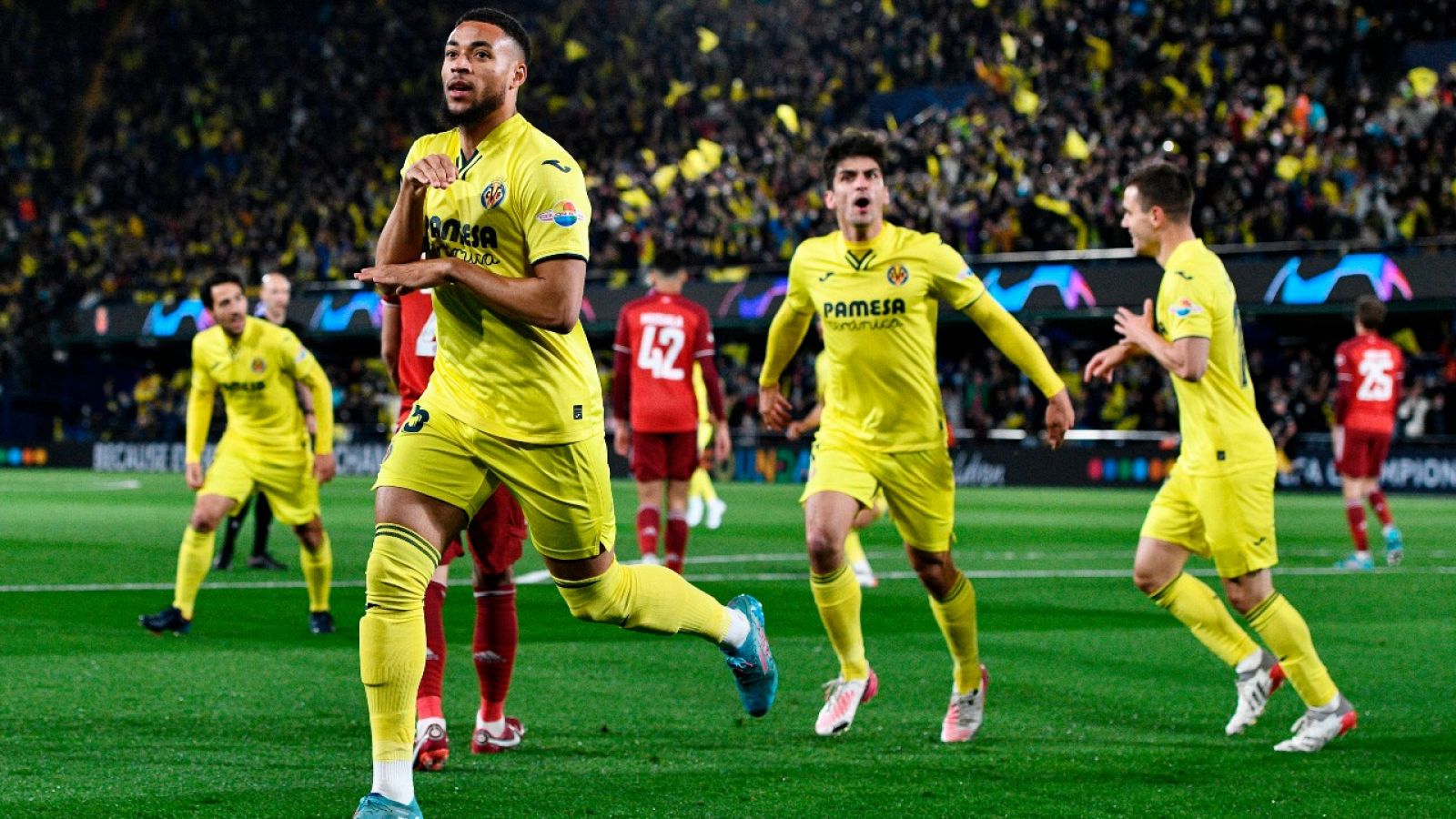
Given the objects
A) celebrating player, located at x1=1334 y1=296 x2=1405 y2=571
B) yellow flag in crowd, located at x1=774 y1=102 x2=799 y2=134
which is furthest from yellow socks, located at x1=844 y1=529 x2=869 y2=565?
yellow flag in crowd, located at x1=774 y1=102 x2=799 y2=134

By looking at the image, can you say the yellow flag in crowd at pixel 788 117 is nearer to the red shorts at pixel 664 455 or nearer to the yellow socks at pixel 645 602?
the red shorts at pixel 664 455

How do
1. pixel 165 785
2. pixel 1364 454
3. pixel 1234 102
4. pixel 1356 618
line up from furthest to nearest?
pixel 1234 102 → pixel 1364 454 → pixel 1356 618 → pixel 165 785

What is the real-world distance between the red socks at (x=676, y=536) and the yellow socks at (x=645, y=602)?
6338mm

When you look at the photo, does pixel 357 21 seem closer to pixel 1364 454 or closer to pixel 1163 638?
pixel 1364 454

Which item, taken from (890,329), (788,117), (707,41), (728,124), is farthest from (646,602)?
(707,41)

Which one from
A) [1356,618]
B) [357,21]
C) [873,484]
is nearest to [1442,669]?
[1356,618]

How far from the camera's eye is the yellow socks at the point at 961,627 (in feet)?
21.3

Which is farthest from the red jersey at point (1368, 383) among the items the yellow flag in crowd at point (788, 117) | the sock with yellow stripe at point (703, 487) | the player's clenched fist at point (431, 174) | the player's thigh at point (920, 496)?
the yellow flag in crowd at point (788, 117)

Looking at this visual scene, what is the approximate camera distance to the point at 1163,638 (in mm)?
9500

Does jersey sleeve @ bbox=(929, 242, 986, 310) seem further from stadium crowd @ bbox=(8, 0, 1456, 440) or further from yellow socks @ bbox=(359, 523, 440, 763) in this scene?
stadium crowd @ bbox=(8, 0, 1456, 440)

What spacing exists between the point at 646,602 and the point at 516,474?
68 cm

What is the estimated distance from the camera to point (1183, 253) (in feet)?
21.6

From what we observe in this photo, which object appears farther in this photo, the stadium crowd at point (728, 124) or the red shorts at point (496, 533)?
the stadium crowd at point (728, 124)

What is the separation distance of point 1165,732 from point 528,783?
8.58 feet
